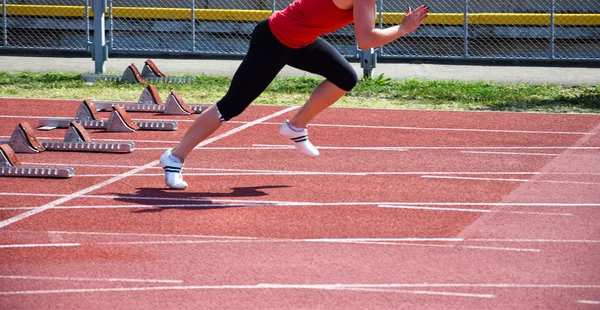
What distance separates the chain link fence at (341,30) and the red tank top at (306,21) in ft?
29.8

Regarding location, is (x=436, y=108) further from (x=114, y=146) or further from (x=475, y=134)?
(x=114, y=146)

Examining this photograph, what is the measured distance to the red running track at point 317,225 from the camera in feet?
17.7

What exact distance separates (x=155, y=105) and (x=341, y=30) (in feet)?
21.6

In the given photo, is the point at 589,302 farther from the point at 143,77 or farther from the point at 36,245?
the point at 143,77

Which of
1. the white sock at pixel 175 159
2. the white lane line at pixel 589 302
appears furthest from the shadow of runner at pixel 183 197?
the white lane line at pixel 589 302

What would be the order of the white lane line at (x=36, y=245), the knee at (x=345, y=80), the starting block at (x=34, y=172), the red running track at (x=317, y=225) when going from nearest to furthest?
the red running track at (x=317, y=225) → the white lane line at (x=36, y=245) → the knee at (x=345, y=80) → the starting block at (x=34, y=172)

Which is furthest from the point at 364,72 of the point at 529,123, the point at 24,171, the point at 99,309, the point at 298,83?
the point at 99,309

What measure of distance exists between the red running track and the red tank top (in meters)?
1.12

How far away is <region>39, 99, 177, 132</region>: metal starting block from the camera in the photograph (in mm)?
10414

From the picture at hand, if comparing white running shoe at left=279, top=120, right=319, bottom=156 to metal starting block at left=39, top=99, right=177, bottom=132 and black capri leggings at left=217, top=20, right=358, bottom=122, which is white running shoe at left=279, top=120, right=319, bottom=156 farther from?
metal starting block at left=39, top=99, right=177, bottom=132

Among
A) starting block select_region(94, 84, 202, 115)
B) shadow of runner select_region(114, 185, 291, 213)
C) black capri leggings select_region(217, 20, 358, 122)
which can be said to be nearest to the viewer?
shadow of runner select_region(114, 185, 291, 213)

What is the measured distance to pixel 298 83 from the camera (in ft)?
46.4

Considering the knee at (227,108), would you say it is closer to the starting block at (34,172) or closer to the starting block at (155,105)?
the starting block at (34,172)

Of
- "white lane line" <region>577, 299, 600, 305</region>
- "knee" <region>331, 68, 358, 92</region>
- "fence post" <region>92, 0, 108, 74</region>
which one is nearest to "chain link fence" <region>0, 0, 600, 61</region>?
"fence post" <region>92, 0, 108, 74</region>
